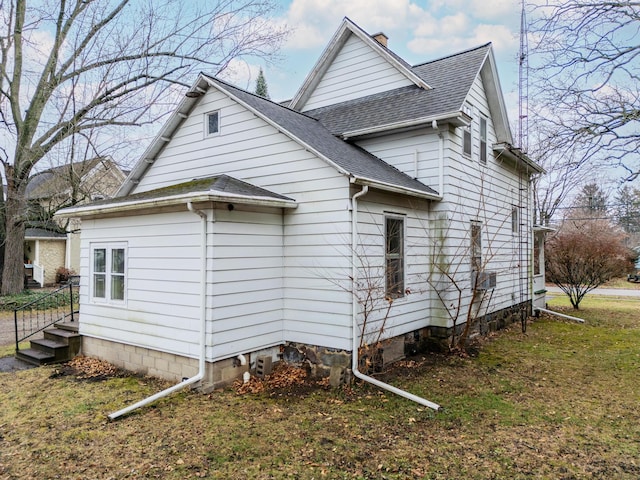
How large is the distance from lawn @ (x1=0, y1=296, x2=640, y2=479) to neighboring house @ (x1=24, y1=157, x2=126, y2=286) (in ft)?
24.4

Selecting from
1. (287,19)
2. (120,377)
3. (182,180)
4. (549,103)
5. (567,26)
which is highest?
(287,19)

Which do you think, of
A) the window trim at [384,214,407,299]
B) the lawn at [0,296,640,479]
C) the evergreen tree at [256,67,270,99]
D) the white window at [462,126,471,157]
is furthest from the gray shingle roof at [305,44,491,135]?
the evergreen tree at [256,67,270,99]

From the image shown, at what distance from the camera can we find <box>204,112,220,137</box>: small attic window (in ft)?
26.3

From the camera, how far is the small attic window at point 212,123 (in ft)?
26.3

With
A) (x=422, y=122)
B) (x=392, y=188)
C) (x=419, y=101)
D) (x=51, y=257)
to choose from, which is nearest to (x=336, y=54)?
(x=419, y=101)

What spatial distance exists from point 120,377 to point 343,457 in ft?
14.9

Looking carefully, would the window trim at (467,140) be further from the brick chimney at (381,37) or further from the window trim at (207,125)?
the window trim at (207,125)

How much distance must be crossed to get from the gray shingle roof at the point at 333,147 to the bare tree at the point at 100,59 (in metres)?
7.86

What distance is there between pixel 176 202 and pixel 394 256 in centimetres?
393

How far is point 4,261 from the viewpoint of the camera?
52.9 ft

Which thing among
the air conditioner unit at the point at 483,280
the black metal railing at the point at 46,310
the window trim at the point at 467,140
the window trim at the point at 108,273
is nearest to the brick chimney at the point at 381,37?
the window trim at the point at 467,140

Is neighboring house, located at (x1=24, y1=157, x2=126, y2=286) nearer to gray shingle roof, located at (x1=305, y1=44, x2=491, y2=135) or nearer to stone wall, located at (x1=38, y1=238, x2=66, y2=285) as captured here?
stone wall, located at (x1=38, y1=238, x2=66, y2=285)

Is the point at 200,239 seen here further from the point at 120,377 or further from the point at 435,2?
the point at 435,2

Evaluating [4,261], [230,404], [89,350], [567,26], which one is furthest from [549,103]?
[4,261]
